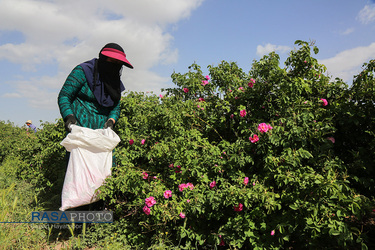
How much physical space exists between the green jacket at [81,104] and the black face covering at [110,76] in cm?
17

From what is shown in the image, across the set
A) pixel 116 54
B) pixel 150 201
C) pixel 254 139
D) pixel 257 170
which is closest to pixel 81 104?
pixel 116 54

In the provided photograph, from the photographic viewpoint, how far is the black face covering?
3055 mm

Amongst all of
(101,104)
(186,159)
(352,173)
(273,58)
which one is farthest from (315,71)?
(101,104)

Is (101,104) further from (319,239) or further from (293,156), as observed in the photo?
(319,239)

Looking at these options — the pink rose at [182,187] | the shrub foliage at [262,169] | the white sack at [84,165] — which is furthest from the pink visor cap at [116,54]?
the pink rose at [182,187]

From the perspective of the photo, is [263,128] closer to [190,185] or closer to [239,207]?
[239,207]

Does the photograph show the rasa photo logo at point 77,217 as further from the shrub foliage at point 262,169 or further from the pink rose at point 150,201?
the pink rose at point 150,201

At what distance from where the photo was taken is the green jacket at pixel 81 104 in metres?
2.87

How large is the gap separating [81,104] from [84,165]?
0.73 m

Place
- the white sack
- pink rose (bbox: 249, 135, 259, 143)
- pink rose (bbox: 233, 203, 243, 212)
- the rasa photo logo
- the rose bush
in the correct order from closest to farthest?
the rose bush < pink rose (bbox: 233, 203, 243, 212) < pink rose (bbox: 249, 135, 259, 143) < the white sack < the rasa photo logo

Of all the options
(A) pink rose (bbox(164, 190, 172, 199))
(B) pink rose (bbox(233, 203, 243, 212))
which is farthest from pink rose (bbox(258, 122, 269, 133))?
(A) pink rose (bbox(164, 190, 172, 199))

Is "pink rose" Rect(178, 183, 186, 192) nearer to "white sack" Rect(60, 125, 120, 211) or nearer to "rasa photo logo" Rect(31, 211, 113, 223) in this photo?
"white sack" Rect(60, 125, 120, 211)

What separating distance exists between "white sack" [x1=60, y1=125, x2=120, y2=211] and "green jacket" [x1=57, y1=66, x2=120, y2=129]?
0.93ft

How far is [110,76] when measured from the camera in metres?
3.13
